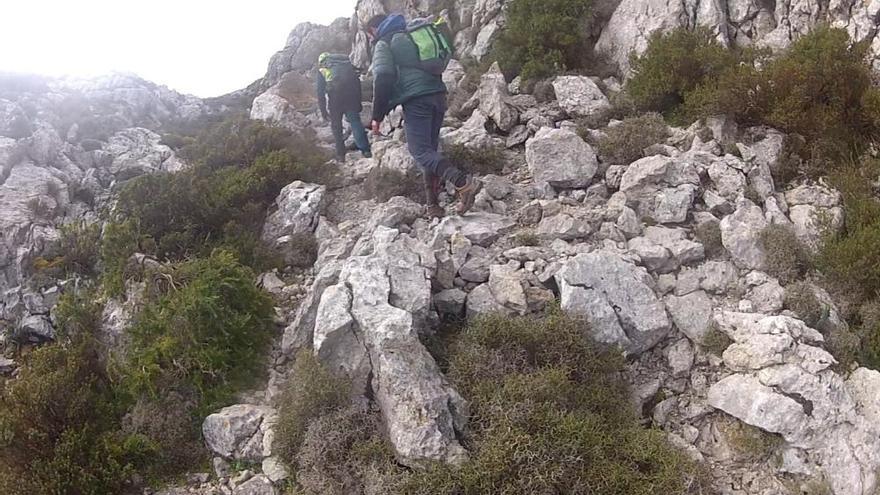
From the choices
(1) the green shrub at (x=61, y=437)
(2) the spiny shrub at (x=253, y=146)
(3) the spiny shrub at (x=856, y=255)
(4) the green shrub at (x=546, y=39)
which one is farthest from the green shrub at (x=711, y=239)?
(2) the spiny shrub at (x=253, y=146)

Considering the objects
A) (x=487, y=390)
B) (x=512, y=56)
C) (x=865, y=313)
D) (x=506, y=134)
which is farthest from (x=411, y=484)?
(x=512, y=56)

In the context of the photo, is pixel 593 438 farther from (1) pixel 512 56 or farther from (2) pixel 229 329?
(1) pixel 512 56

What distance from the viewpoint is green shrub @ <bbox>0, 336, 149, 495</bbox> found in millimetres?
4656

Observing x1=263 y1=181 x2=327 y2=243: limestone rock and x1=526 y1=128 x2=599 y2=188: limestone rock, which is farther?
x1=263 y1=181 x2=327 y2=243: limestone rock

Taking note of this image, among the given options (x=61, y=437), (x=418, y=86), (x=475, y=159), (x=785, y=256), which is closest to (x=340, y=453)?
(x=61, y=437)

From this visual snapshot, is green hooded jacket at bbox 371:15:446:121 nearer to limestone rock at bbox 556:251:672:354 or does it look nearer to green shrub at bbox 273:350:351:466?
limestone rock at bbox 556:251:672:354

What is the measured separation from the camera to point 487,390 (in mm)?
4812

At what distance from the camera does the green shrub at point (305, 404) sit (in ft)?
15.6

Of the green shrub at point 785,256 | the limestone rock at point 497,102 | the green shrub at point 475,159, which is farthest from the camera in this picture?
the limestone rock at point 497,102

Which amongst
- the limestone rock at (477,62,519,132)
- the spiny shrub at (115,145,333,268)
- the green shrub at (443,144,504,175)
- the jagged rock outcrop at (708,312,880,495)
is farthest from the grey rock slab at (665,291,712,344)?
the spiny shrub at (115,145,333,268)

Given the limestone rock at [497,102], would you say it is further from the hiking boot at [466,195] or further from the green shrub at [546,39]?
the hiking boot at [466,195]

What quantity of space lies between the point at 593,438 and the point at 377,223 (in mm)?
4054

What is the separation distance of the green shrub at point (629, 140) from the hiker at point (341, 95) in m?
4.27

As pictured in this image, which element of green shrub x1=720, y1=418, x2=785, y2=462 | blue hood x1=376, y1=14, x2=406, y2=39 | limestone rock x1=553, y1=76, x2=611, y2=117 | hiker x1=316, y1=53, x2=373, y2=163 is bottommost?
green shrub x1=720, y1=418, x2=785, y2=462
